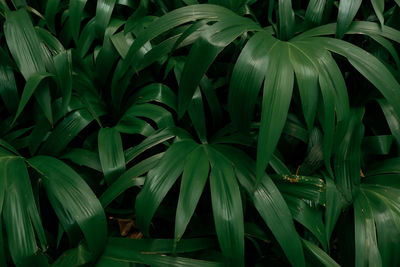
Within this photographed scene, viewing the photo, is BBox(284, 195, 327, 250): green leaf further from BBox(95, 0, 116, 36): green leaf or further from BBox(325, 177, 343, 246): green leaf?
BBox(95, 0, 116, 36): green leaf

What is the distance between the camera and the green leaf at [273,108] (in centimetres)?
57

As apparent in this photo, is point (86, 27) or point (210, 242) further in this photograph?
point (86, 27)

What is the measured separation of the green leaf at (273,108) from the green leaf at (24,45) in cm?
43

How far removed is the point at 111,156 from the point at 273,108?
0.31 meters

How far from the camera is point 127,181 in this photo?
664 mm

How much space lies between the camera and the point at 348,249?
0.72 m

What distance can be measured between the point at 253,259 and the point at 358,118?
0.37 m

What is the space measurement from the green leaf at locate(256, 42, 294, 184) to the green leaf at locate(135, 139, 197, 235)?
141mm

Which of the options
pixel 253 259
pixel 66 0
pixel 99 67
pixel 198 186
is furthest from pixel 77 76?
pixel 253 259

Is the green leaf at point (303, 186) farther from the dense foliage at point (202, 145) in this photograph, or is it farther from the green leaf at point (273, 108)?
the green leaf at point (273, 108)

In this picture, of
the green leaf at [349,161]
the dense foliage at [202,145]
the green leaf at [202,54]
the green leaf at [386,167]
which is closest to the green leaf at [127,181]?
the dense foliage at [202,145]

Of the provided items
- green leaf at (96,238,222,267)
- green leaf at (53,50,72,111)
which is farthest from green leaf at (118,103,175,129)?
green leaf at (96,238,222,267)

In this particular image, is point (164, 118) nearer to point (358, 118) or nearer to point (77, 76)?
point (77, 76)

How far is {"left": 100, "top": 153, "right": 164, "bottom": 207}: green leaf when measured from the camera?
658 millimetres
